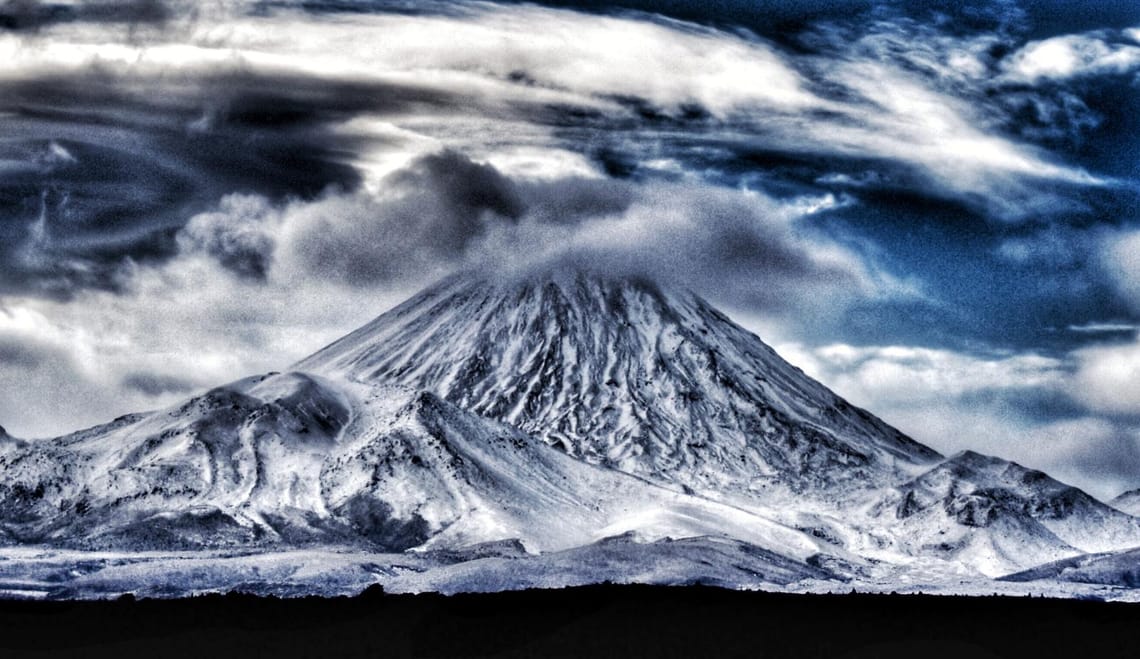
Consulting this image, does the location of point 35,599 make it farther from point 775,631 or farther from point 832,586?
point 832,586

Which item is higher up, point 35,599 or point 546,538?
point 546,538

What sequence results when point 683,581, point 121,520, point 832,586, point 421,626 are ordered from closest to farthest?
point 421,626 → point 683,581 → point 832,586 → point 121,520

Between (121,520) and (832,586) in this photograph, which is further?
(121,520)

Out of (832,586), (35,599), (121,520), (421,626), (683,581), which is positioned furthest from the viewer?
(121,520)

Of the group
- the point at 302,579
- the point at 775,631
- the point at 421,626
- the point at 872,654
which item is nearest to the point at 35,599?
the point at 302,579

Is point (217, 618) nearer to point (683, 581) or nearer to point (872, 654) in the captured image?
point (872, 654)

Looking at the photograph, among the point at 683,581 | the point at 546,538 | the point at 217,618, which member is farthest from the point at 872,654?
the point at 546,538
